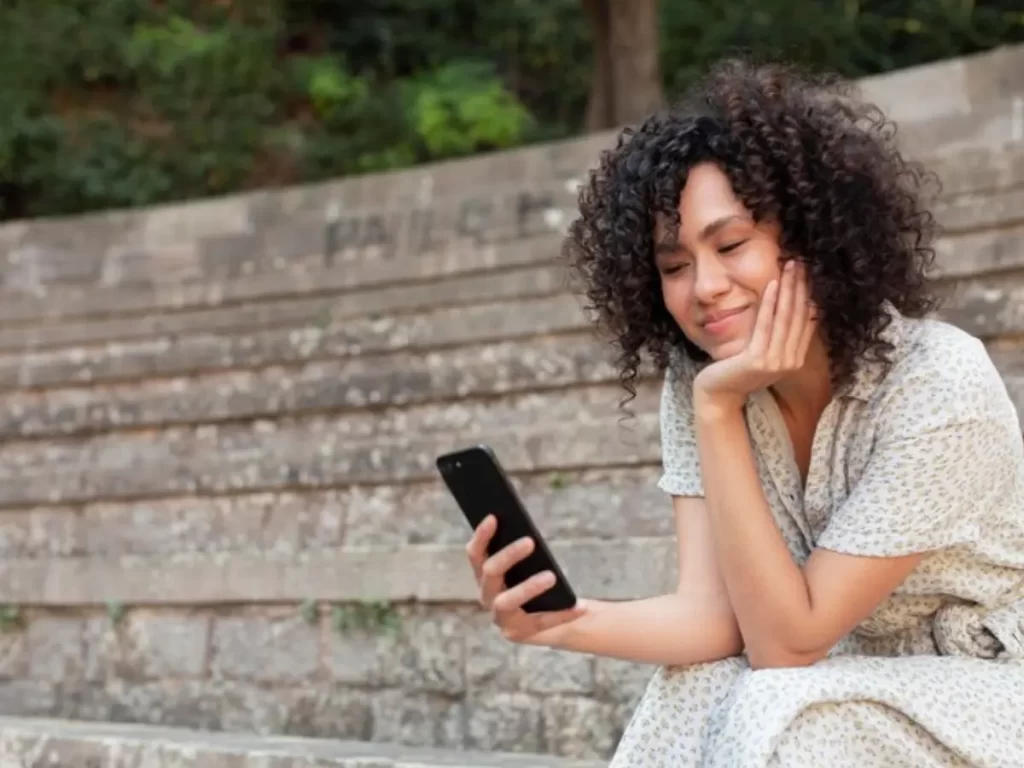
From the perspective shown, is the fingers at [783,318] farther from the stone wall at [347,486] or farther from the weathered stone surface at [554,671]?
the weathered stone surface at [554,671]

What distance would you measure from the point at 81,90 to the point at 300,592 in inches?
316

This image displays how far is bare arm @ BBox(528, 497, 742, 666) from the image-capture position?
5.35 ft

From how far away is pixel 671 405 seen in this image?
5.94ft

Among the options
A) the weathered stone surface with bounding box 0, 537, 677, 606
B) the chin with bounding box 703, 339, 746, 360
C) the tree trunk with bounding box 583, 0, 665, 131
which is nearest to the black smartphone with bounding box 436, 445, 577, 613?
the chin with bounding box 703, 339, 746, 360

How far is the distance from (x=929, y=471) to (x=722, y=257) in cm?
36

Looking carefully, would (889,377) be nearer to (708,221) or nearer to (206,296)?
(708,221)

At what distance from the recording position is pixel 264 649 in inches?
119

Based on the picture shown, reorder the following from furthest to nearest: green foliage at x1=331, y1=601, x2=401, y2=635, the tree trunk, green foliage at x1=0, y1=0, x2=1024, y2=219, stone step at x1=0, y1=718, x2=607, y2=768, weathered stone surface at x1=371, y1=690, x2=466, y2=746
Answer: green foliage at x1=0, y1=0, x2=1024, y2=219 → the tree trunk → green foliage at x1=331, y1=601, x2=401, y2=635 → weathered stone surface at x1=371, y1=690, x2=466, y2=746 → stone step at x1=0, y1=718, x2=607, y2=768

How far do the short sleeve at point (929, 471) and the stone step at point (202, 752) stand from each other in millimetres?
894

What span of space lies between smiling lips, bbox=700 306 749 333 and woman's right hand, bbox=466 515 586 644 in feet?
1.17

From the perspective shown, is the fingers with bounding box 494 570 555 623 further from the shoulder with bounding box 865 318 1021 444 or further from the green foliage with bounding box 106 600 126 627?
the green foliage with bounding box 106 600 126 627

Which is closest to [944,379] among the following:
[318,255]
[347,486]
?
[347,486]

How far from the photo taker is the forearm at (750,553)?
1500 millimetres

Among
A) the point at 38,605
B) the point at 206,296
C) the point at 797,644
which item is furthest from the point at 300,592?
the point at 206,296
